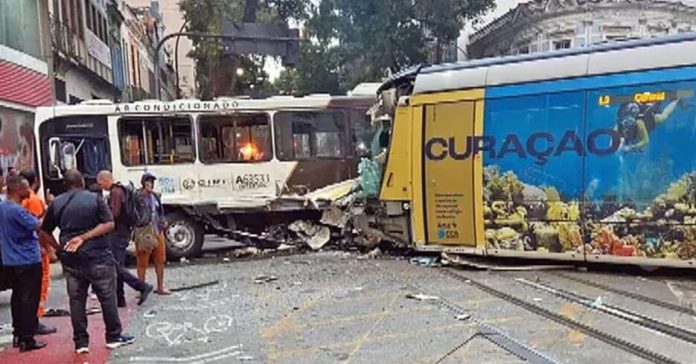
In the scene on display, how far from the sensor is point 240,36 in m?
17.3

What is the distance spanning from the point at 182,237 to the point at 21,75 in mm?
7824

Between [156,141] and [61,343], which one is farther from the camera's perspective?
[156,141]

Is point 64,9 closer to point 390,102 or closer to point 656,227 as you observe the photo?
point 390,102

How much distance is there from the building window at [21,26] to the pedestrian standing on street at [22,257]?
1252 centimetres

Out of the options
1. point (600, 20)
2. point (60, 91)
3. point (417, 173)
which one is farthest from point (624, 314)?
point (600, 20)

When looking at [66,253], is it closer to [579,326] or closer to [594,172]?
[579,326]

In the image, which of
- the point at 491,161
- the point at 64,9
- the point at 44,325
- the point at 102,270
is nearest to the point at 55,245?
the point at 102,270

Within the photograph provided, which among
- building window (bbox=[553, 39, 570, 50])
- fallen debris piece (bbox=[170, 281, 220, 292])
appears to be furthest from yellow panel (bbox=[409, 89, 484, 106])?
building window (bbox=[553, 39, 570, 50])

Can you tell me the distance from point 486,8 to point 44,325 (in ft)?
68.5

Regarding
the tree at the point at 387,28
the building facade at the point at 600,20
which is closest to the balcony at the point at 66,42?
the tree at the point at 387,28

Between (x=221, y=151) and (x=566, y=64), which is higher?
(x=566, y=64)

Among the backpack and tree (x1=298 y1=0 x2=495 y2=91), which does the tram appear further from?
tree (x1=298 y1=0 x2=495 y2=91)

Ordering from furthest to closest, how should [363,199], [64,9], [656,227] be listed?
1. [64,9]
2. [363,199]
3. [656,227]

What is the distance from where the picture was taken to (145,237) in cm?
918
